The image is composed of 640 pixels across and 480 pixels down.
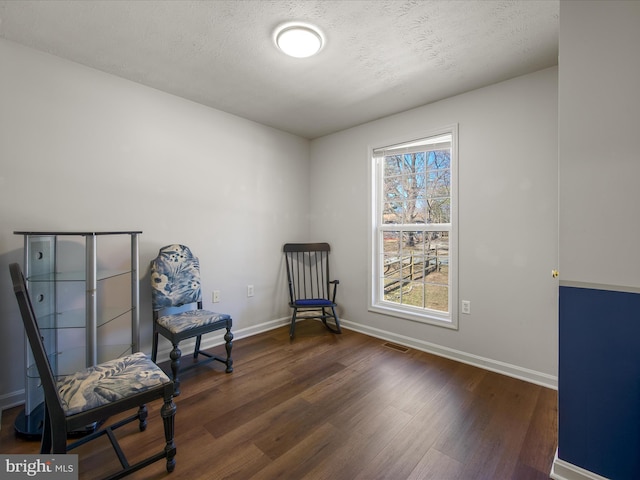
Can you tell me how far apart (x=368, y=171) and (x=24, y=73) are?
2885 millimetres

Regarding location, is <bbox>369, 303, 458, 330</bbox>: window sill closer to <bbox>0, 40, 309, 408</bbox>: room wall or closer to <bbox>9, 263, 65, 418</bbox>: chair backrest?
<bbox>0, 40, 309, 408</bbox>: room wall

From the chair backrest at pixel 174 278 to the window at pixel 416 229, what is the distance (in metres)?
1.86

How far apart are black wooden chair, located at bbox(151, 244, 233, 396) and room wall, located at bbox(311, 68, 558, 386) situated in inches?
72.0

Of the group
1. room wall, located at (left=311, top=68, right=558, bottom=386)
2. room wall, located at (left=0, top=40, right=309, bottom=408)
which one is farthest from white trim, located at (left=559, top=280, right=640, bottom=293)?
room wall, located at (left=0, top=40, right=309, bottom=408)

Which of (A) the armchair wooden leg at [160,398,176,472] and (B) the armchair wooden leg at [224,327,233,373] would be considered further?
(B) the armchair wooden leg at [224,327,233,373]

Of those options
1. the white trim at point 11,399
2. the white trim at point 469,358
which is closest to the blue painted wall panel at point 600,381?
the white trim at point 469,358

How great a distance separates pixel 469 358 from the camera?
8.21ft

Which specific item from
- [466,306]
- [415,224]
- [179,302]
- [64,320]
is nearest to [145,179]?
[179,302]

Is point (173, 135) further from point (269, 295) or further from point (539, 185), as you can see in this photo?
point (539, 185)

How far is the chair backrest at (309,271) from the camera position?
3594 millimetres

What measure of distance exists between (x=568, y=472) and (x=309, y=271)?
282cm

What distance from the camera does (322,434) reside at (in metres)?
1.64

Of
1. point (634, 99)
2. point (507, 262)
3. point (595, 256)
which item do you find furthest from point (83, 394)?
point (507, 262)

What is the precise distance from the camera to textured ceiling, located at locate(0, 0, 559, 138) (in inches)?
63.2
